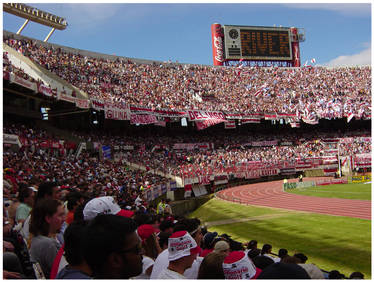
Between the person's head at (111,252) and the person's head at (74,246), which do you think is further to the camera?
the person's head at (74,246)

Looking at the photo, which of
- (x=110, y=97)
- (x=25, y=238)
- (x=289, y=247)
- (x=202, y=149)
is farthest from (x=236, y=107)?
(x=25, y=238)

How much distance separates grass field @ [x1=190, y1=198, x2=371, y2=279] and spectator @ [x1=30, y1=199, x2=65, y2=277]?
10.0m

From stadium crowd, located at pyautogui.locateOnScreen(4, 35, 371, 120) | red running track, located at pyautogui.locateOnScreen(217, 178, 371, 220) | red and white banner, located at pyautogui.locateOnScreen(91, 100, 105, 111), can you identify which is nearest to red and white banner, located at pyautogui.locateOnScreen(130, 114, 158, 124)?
stadium crowd, located at pyautogui.locateOnScreen(4, 35, 371, 120)

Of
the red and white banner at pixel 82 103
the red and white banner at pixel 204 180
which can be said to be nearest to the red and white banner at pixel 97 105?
the red and white banner at pixel 82 103

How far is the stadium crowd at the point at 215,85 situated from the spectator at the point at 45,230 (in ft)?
96.2

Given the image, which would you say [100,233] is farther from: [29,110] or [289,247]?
[29,110]

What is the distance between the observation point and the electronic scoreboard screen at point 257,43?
59625mm

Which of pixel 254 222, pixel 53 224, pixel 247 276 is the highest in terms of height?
pixel 53 224

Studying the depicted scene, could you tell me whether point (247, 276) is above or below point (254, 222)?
above

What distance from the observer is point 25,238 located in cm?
507

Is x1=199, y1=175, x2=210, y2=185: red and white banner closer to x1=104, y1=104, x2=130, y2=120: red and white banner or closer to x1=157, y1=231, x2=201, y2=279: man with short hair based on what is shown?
x1=104, y1=104, x2=130, y2=120: red and white banner

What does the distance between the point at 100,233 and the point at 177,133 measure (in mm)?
45626

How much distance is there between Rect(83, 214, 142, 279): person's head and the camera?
8.49ft

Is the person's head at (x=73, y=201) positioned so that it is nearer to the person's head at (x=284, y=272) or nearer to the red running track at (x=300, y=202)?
the person's head at (x=284, y=272)
